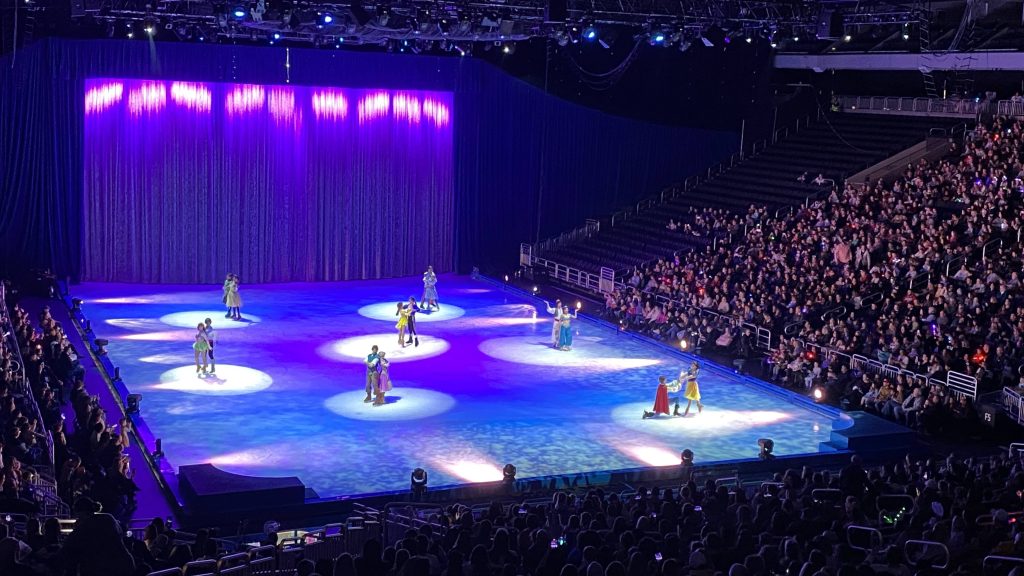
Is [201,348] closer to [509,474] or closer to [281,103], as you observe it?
[509,474]

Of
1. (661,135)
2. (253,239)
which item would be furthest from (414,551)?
(661,135)

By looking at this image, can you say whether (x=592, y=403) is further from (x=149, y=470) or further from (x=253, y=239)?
→ (x=253, y=239)

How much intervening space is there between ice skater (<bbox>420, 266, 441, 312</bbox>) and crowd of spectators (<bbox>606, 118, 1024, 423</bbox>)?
195 inches

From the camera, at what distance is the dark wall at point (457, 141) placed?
33344mm

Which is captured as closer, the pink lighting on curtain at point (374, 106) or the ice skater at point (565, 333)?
the ice skater at point (565, 333)

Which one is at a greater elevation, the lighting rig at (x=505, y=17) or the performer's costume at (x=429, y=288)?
the lighting rig at (x=505, y=17)

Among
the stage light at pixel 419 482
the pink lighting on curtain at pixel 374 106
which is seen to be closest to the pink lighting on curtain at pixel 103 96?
the pink lighting on curtain at pixel 374 106

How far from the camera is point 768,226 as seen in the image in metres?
33.8

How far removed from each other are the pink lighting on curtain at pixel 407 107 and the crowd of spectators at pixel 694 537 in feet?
79.4

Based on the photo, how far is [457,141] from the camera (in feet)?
129

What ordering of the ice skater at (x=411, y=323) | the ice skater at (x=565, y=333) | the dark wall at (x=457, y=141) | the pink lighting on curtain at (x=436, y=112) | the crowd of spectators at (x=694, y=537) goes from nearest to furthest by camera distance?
the crowd of spectators at (x=694, y=537) < the ice skater at (x=411, y=323) < the ice skater at (x=565, y=333) < the dark wall at (x=457, y=141) < the pink lighting on curtain at (x=436, y=112)

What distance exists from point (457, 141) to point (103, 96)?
37.0 ft

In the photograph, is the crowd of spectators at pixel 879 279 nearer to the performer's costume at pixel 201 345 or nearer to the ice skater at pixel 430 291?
the ice skater at pixel 430 291

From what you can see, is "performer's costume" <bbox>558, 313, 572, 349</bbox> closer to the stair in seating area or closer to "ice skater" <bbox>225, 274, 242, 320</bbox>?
the stair in seating area
